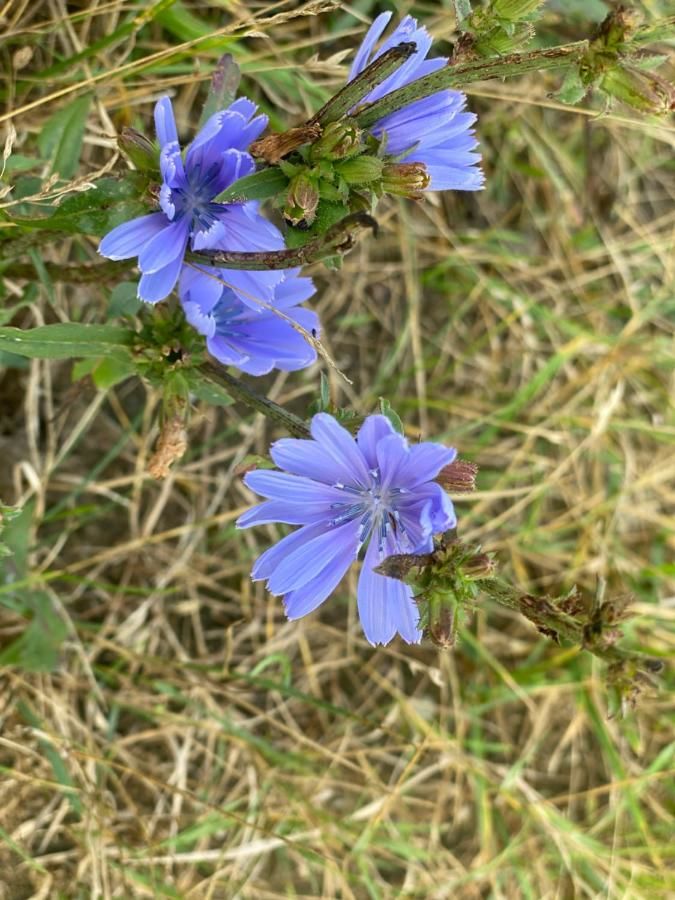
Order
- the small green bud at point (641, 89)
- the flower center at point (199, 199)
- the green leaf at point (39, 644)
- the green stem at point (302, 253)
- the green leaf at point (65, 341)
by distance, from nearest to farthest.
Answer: the green stem at point (302, 253), the small green bud at point (641, 89), the flower center at point (199, 199), the green leaf at point (65, 341), the green leaf at point (39, 644)

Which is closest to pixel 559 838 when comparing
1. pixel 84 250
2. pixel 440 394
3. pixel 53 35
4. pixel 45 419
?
pixel 440 394

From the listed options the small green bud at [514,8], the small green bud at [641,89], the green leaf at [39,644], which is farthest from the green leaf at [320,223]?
the green leaf at [39,644]

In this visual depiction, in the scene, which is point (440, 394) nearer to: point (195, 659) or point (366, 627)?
point (195, 659)

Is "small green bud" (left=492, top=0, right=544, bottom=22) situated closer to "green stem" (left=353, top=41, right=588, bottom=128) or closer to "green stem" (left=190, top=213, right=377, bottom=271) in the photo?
"green stem" (left=353, top=41, right=588, bottom=128)

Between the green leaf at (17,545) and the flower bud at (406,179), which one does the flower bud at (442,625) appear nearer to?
the flower bud at (406,179)

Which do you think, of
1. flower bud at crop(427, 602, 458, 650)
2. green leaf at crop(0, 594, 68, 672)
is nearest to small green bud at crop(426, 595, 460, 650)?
flower bud at crop(427, 602, 458, 650)
